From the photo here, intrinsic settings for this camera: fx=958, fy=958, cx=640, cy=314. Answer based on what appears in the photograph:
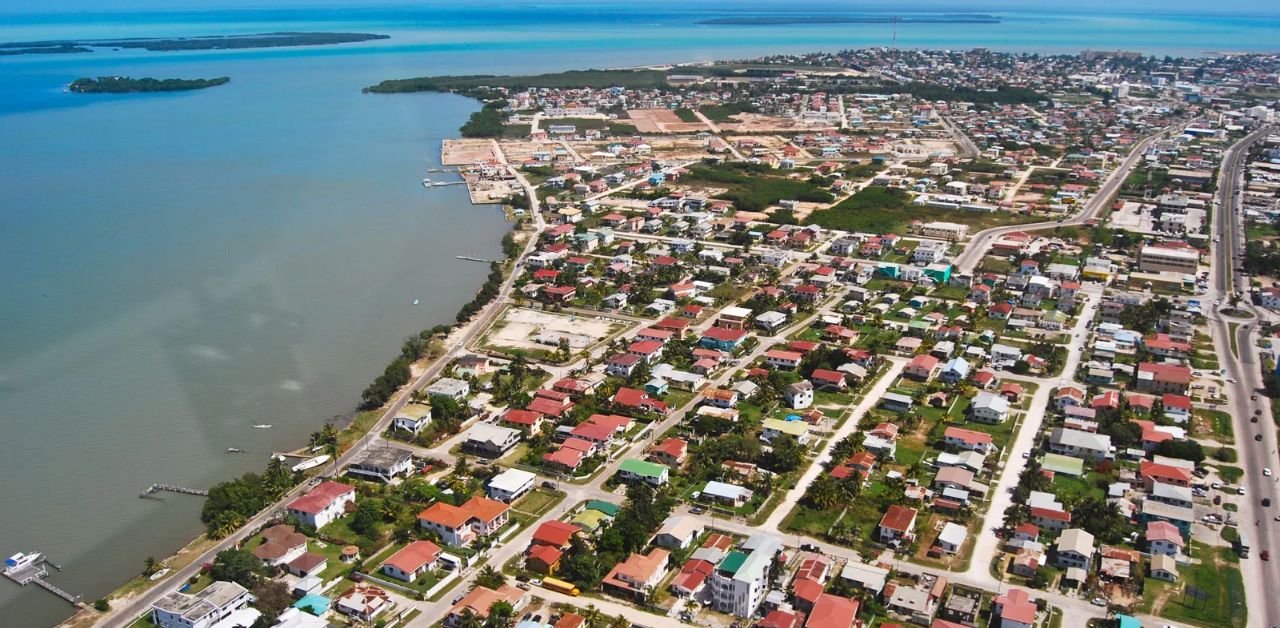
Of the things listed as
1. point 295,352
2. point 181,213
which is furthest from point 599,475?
point 181,213

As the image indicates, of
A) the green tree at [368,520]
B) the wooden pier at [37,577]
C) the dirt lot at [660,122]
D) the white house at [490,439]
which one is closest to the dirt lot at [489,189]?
the dirt lot at [660,122]

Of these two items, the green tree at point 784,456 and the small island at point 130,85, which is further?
the small island at point 130,85

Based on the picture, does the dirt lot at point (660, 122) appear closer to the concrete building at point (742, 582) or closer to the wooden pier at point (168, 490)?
the wooden pier at point (168, 490)

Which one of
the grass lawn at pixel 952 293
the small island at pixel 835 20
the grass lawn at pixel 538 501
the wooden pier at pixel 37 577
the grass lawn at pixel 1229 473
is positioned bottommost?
the wooden pier at pixel 37 577

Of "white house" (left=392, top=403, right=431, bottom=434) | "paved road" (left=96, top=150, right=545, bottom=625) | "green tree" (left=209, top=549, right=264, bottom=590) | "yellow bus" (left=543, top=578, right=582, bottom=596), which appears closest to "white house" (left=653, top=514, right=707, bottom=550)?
"yellow bus" (left=543, top=578, right=582, bottom=596)

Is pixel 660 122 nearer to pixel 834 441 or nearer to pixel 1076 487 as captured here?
pixel 834 441

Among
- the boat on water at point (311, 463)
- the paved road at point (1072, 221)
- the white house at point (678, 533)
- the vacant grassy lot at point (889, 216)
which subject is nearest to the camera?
the white house at point (678, 533)

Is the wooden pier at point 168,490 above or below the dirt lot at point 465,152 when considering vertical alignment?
below

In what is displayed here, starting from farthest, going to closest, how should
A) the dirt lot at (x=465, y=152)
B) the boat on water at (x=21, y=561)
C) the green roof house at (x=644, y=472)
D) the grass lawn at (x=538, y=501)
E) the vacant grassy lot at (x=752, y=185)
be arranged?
the dirt lot at (x=465, y=152), the vacant grassy lot at (x=752, y=185), the green roof house at (x=644, y=472), the grass lawn at (x=538, y=501), the boat on water at (x=21, y=561)
